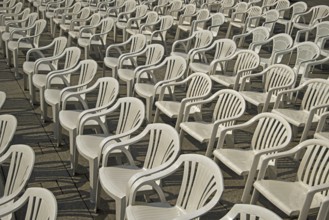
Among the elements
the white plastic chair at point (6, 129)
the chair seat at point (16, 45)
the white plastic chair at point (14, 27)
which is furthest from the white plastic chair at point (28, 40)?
the white plastic chair at point (6, 129)

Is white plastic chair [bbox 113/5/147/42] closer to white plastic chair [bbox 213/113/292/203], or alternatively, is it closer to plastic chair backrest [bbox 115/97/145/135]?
plastic chair backrest [bbox 115/97/145/135]

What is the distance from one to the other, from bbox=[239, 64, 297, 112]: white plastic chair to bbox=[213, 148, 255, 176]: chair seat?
47.1 inches

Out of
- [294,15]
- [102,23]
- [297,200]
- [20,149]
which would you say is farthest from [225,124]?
[294,15]

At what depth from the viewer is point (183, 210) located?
3348mm

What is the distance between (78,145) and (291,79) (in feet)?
8.56

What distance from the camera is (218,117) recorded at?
4641mm

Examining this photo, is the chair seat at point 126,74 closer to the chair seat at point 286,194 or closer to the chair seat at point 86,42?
the chair seat at point 86,42

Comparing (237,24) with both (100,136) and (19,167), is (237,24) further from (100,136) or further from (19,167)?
(19,167)

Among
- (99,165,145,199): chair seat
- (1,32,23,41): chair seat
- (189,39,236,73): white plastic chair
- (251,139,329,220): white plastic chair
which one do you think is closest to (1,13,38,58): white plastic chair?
(1,32,23,41): chair seat

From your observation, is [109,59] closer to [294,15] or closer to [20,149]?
[20,149]

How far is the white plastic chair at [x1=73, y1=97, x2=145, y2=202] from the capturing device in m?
3.84

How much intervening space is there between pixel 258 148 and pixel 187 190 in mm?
1133

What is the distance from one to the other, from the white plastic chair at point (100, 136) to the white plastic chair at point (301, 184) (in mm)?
1202

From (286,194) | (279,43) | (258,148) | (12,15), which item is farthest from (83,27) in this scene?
(286,194)
